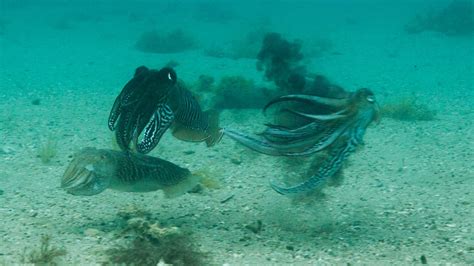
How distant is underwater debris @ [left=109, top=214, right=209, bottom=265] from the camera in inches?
199

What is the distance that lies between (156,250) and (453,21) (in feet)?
104

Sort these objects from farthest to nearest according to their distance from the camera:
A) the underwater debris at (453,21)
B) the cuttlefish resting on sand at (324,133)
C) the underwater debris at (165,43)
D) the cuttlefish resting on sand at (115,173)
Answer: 1. the underwater debris at (453,21)
2. the underwater debris at (165,43)
3. the cuttlefish resting on sand at (115,173)
4. the cuttlefish resting on sand at (324,133)

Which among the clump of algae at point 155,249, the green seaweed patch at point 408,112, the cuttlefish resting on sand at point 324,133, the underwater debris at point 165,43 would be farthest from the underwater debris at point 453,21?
the clump of algae at point 155,249

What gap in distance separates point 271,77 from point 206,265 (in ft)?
15.6

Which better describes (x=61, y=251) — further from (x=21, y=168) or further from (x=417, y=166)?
(x=417, y=166)

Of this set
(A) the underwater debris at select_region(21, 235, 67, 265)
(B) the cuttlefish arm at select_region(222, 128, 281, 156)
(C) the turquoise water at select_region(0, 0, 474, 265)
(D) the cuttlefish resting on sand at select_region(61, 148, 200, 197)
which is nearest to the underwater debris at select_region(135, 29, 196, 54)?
(C) the turquoise water at select_region(0, 0, 474, 265)

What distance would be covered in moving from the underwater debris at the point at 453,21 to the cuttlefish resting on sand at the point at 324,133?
29374mm

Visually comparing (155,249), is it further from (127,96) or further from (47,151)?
(47,151)

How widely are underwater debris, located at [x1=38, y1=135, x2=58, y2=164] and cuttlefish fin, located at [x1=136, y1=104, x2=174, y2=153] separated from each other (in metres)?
5.32

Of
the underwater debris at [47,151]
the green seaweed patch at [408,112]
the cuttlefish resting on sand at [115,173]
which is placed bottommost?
the underwater debris at [47,151]

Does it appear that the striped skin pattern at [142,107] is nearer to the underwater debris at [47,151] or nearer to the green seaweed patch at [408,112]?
Answer: the underwater debris at [47,151]

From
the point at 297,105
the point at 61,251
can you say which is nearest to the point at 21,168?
the point at 61,251

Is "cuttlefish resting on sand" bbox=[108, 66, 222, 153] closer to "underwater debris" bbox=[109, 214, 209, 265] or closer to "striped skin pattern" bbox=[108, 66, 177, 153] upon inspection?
"striped skin pattern" bbox=[108, 66, 177, 153]

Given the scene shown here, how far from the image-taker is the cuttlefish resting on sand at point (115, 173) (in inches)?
222
